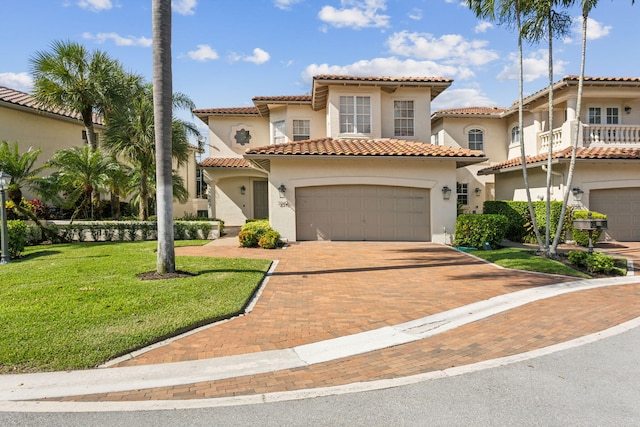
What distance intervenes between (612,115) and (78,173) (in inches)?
1002

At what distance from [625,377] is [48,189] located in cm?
2019

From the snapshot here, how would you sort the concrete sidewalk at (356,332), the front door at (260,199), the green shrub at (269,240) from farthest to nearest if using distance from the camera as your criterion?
the front door at (260,199), the green shrub at (269,240), the concrete sidewalk at (356,332)

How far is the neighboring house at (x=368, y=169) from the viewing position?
16047 mm

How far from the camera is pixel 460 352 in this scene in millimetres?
5219

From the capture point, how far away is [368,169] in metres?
16.3

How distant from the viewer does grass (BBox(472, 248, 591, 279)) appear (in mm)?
10445

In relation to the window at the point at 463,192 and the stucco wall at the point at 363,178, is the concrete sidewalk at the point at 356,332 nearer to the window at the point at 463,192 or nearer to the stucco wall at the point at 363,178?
the stucco wall at the point at 363,178

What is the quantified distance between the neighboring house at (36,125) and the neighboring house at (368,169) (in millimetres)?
12885

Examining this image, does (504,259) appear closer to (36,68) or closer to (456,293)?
(456,293)

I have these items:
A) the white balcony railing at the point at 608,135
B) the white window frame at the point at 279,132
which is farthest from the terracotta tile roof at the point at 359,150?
the white balcony railing at the point at 608,135

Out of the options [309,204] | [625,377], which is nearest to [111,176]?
[309,204]

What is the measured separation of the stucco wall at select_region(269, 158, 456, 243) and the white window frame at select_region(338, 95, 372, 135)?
2.79 m

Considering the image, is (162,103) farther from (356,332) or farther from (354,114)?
(354,114)

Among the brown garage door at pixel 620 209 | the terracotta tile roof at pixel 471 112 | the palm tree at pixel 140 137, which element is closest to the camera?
the brown garage door at pixel 620 209
